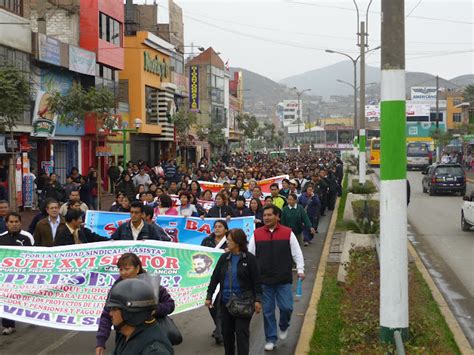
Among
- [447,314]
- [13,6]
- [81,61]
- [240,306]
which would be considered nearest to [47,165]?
[81,61]

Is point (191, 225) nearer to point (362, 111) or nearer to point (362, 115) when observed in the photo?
point (362, 115)

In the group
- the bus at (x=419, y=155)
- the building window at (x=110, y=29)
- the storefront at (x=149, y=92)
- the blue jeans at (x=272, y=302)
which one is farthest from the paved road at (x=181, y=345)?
the bus at (x=419, y=155)

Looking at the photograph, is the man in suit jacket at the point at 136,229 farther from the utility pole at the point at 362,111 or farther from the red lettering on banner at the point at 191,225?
the utility pole at the point at 362,111

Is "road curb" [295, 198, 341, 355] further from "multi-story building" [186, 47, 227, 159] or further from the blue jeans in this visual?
"multi-story building" [186, 47, 227, 159]

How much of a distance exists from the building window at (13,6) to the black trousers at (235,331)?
67.1ft

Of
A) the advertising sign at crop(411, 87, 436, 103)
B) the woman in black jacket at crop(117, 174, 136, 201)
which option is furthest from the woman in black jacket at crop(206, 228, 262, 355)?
the advertising sign at crop(411, 87, 436, 103)

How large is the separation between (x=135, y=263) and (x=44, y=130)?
75.0 ft

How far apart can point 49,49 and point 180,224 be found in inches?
675

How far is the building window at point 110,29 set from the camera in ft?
112

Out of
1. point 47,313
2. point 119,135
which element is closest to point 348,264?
point 47,313

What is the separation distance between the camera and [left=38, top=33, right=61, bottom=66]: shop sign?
27125mm

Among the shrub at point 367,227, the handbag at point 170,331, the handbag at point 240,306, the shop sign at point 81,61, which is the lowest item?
the shrub at point 367,227

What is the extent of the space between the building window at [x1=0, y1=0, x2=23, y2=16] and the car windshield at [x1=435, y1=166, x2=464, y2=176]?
2020 cm

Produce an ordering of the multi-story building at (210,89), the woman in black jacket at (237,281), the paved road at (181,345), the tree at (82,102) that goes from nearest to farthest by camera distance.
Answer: the woman in black jacket at (237,281) < the paved road at (181,345) < the tree at (82,102) < the multi-story building at (210,89)
